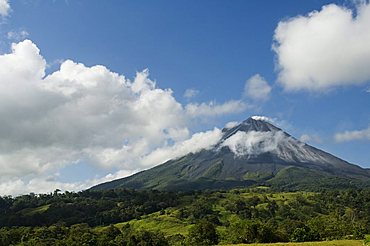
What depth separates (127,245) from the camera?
124m

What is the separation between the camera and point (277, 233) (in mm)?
106438

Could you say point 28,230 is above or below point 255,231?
above

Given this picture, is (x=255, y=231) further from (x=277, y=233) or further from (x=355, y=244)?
(x=355, y=244)

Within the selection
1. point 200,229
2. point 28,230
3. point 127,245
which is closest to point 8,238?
point 28,230

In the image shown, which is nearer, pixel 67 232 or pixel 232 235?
pixel 232 235

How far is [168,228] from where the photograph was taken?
194 m

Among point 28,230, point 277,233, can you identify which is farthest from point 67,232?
point 277,233

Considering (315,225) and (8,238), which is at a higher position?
(8,238)

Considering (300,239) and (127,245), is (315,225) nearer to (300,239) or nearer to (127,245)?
(300,239)

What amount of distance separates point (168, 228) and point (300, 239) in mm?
99417

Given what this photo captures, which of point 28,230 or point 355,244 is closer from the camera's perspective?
point 355,244

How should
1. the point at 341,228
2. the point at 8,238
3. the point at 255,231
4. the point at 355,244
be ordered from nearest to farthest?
the point at 355,244 → the point at 255,231 → the point at 341,228 → the point at 8,238

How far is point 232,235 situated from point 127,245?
3495 cm

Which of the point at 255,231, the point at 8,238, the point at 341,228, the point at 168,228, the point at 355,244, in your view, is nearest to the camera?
the point at 355,244
